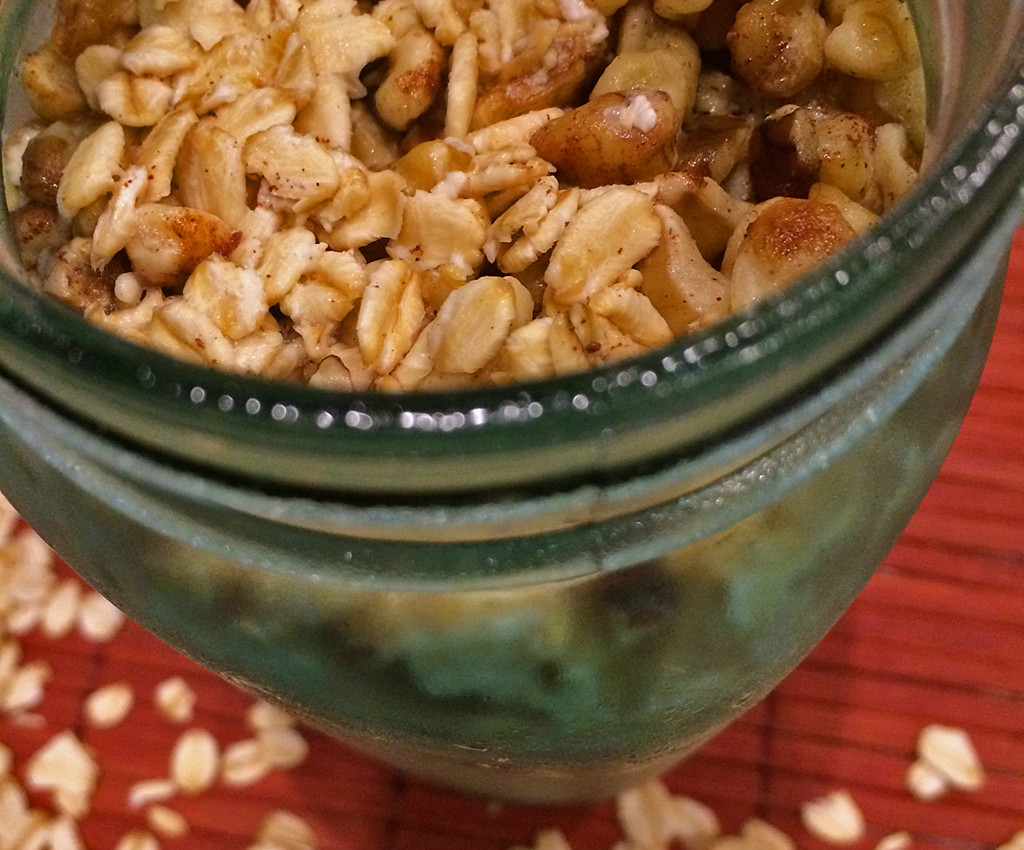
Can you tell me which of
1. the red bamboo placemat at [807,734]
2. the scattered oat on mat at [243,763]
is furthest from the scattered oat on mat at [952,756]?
the scattered oat on mat at [243,763]

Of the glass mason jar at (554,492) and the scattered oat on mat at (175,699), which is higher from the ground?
the glass mason jar at (554,492)

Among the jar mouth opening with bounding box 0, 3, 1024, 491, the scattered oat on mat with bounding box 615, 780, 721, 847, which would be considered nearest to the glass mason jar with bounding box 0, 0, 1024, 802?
the jar mouth opening with bounding box 0, 3, 1024, 491

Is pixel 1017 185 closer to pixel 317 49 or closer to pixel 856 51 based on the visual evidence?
pixel 856 51

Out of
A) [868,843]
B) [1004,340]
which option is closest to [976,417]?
[1004,340]

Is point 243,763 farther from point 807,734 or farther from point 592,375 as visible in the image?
point 592,375

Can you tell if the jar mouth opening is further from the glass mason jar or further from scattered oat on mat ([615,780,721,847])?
scattered oat on mat ([615,780,721,847])

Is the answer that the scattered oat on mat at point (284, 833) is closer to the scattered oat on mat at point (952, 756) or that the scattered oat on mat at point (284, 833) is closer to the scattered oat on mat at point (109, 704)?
the scattered oat on mat at point (109, 704)
